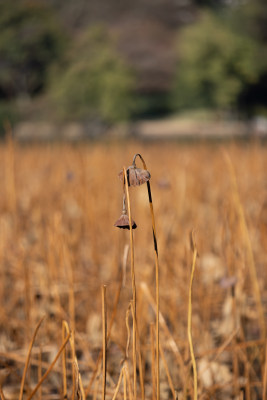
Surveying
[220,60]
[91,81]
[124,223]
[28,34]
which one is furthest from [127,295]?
[220,60]

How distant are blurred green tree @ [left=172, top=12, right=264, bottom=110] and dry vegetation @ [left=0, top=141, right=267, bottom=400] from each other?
597 inches

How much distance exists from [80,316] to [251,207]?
0.92 metres

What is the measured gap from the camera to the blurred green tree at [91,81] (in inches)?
514

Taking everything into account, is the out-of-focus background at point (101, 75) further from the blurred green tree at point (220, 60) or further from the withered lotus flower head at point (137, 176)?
the withered lotus flower head at point (137, 176)

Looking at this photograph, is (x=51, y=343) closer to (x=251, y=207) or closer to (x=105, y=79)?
(x=251, y=207)

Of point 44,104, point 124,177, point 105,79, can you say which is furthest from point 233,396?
point 44,104

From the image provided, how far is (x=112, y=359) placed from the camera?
0.73 m

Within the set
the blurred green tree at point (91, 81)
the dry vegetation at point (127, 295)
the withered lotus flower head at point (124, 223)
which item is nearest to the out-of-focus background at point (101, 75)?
the blurred green tree at point (91, 81)

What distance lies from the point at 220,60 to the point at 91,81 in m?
5.36

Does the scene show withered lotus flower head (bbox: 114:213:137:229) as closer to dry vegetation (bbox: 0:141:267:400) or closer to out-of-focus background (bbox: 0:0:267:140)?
dry vegetation (bbox: 0:141:267:400)

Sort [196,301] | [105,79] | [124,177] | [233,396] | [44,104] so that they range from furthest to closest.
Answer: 1. [44,104]
2. [105,79]
3. [196,301]
4. [233,396]
5. [124,177]

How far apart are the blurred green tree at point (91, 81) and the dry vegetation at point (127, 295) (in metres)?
11.6

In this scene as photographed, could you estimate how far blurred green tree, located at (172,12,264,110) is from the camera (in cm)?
1603

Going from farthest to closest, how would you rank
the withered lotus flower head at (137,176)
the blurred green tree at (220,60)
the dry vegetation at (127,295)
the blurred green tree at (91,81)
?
the blurred green tree at (220,60) → the blurred green tree at (91,81) → the dry vegetation at (127,295) → the withered lotus flower head at (137,176)
